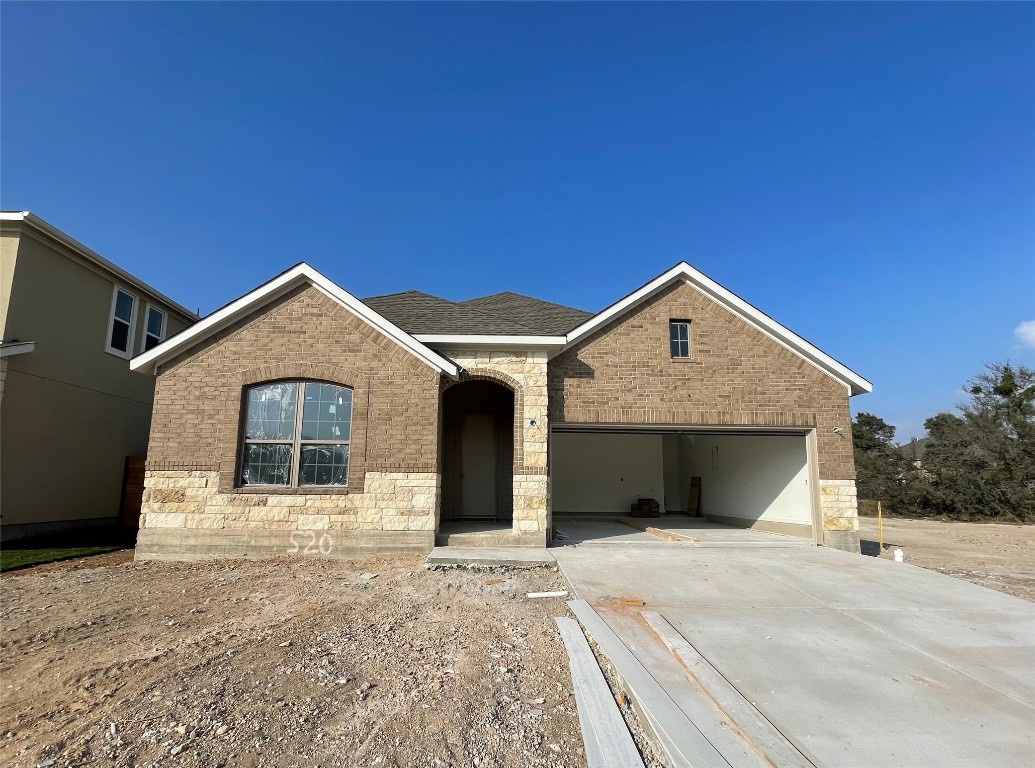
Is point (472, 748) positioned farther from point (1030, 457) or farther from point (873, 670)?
point (1030, 457)

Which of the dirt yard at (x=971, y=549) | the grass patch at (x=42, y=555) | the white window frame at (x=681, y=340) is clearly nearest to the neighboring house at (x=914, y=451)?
the dirt yard at (x=971, y=549)

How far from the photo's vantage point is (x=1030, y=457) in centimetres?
2236

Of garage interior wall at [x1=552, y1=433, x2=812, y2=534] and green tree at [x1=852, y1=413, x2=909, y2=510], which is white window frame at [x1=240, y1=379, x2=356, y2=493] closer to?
garage interior wall at [x1=552, y1=433, x2=812, y2=534]

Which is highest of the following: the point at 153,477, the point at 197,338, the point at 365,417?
the point at 197,338

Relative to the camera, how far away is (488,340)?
33.2ft

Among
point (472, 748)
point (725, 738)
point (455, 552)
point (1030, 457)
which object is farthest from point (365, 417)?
point (1030, 457)

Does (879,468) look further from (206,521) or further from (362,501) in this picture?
(206,521)

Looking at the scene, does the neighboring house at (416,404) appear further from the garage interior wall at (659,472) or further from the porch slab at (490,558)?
the garage interior wall at (659,472)

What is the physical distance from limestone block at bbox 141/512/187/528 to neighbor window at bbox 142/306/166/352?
6.77 metres

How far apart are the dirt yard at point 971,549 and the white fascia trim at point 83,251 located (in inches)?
729

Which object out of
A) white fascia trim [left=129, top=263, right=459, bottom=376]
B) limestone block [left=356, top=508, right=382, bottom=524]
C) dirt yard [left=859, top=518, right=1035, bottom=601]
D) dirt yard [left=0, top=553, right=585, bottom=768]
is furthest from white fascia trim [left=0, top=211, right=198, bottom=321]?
dirt yard [left=859, top=518, right=1035, bottom=601]

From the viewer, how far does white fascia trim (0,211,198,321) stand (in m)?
10.5

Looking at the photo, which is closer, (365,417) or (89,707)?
(89,707)

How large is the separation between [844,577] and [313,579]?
7950 millimetres
